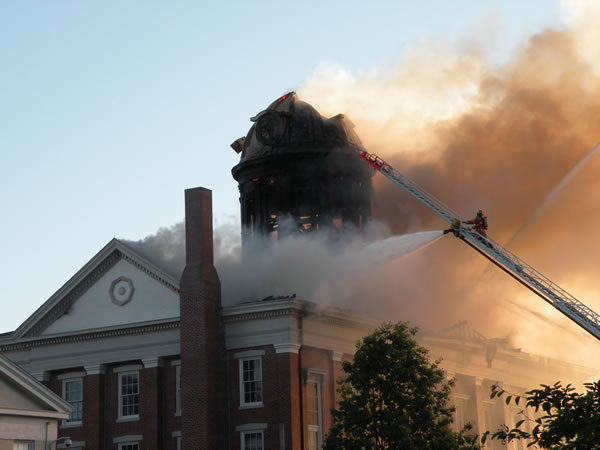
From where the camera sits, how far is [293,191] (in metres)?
50.5

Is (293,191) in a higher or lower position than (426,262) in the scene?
higher

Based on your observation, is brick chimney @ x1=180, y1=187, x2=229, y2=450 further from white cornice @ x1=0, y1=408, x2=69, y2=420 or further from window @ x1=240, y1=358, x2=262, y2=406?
white cornice @ x1=0, y1=408, x2=69, y2=420

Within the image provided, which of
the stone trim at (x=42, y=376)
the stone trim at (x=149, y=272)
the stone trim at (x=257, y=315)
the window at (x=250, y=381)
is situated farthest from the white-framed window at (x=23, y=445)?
the stone trim at (x=42, y=376)

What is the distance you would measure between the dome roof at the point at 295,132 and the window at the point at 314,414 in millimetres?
12375

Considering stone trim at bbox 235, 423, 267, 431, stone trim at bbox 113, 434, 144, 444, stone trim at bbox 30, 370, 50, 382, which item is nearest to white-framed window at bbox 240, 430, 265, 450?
stone trim at bbox 235, 423, 267, 431

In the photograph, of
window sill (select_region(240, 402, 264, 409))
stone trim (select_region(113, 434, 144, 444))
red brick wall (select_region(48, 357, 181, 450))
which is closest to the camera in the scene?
window sill (select_region(240, 402, 264, 409))

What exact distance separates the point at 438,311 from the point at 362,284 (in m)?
4.30

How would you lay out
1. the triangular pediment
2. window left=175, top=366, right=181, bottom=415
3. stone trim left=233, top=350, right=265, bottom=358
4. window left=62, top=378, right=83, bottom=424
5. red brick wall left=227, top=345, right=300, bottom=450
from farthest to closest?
window left=62, top=378, right=83, bottom=424 → the triangular pediment → window left=175, top=366, right=181, bottom=415 → stone trim left=233, top=350, right=265, bottom=358 → red brick wall left=227, top=345, right=300, bottom=450

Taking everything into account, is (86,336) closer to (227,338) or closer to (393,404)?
(227,338)

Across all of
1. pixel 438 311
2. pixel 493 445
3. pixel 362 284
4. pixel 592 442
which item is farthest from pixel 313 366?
pixel 592 442

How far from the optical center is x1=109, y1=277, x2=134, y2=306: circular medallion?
4583 cm

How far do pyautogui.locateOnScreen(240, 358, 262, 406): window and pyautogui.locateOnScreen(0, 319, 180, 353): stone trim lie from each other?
3460mm

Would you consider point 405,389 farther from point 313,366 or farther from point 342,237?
point 342,237

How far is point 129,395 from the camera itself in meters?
45.3
